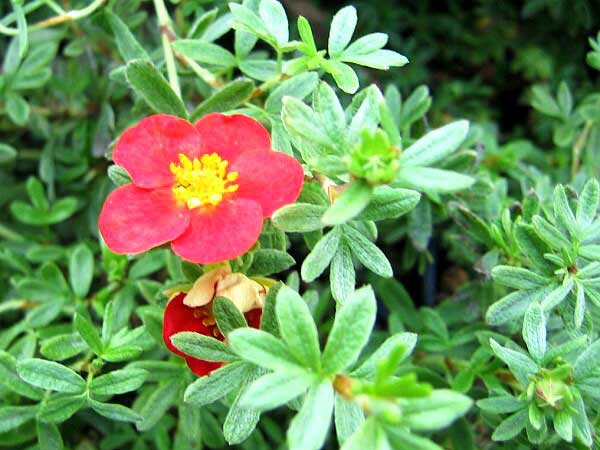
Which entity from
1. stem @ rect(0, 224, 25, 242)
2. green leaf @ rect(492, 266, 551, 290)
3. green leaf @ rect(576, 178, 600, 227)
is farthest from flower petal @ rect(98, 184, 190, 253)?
stem @ rect(0, 224, 25, 242)

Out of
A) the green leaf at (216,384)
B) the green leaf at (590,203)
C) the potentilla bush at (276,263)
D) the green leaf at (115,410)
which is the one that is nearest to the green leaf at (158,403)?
the potentilla bush at (276,263)

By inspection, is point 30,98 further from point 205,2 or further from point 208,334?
point 208,334

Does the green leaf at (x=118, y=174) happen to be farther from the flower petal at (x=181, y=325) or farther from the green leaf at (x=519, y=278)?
the green leaf at (x=519, y=278)

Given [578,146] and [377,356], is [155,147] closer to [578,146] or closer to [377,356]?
[377,356]

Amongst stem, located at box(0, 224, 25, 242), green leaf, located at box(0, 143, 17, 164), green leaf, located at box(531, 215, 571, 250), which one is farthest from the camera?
stem, located at box(0, 224, 25, 242)

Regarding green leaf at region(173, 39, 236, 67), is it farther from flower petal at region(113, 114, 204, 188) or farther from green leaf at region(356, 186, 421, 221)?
green leaf at region(356, 186, 421, 221)

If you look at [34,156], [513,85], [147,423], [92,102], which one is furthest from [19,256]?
[513,85]
